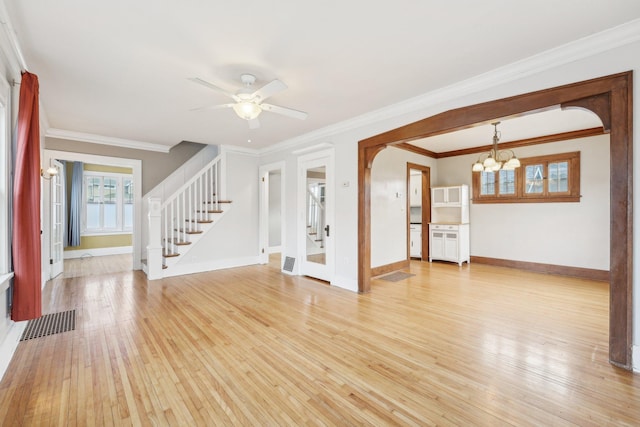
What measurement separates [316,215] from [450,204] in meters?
3.33

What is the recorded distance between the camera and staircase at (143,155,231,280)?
17.0 feet

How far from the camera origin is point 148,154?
6309mm

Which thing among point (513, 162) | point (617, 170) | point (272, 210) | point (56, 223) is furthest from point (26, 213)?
point (513, 162)

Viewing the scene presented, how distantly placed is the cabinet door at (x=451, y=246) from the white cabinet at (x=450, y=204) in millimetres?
406

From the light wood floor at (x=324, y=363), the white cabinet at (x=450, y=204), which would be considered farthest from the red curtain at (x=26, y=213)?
the white cabinet at (x=450, y=204)

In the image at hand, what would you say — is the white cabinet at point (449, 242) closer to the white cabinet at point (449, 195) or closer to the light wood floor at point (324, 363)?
the white cabinet at point (449, 195)

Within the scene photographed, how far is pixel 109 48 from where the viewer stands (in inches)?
98.4

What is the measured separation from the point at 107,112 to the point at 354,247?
4174mm

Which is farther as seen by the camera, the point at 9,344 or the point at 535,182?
the point at 535,182

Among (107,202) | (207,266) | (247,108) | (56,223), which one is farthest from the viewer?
(107,202)

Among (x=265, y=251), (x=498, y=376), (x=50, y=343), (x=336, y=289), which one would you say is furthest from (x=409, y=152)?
(x=50, y=343)

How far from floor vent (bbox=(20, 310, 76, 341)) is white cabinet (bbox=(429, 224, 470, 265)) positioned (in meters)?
6.54

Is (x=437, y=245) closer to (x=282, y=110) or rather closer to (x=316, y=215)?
(x=316, y=215)

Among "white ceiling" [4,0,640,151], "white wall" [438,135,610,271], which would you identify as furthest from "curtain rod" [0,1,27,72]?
"white wall" [438,135,610,271]
